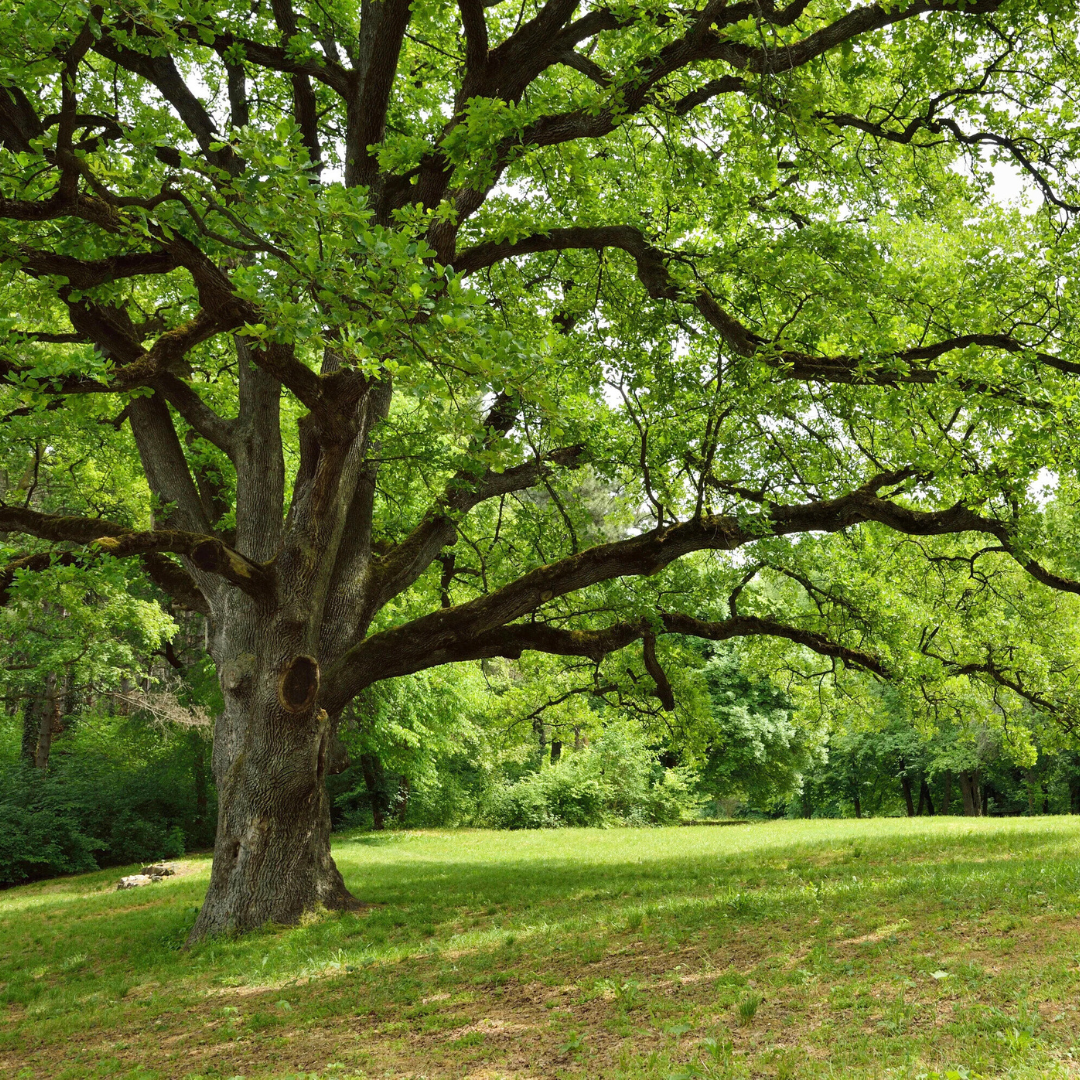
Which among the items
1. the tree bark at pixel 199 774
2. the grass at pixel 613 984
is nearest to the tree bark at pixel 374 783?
the tree bark at pixel 199 774

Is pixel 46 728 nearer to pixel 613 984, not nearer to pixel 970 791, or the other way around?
pixel 613 984

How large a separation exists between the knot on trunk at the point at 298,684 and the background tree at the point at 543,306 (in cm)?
4

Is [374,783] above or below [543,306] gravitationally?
below

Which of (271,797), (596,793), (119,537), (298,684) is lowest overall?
(596,793)

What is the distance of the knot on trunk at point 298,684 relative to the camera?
9.63 metres

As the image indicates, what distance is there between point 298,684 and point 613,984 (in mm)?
5033

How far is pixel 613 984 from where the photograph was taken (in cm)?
637

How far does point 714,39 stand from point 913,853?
38.8 feet

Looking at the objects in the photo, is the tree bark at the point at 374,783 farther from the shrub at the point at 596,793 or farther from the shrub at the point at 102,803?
the shrub at the point at 102,803

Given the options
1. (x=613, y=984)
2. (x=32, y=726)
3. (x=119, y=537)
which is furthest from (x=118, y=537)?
(x=32, y=726)

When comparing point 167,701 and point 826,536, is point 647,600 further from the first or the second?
point 167,701

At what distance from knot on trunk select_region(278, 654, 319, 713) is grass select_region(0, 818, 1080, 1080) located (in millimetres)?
2481

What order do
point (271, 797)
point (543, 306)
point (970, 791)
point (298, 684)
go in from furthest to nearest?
point (970, 791)
point (543, 306)
point (298, 684)
point (271, 797)

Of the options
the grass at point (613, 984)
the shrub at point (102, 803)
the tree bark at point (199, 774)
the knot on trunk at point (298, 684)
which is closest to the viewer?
the grass at point (613, 984)
